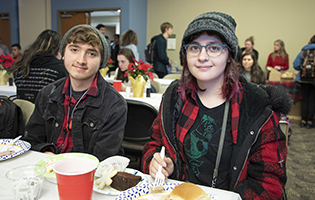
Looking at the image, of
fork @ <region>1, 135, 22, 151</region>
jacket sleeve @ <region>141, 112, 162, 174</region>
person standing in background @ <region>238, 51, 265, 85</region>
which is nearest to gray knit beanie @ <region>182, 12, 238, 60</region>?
jacket sleeve @ <region>141, 112, 162, 174</region>

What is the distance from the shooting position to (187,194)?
0.71 metres

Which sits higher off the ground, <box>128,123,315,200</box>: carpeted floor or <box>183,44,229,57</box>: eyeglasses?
<box>183,44,229,57</box>: eyeglasses

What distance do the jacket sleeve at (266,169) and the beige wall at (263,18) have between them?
6.97m

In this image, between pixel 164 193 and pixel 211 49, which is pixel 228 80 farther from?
pixel 164 193

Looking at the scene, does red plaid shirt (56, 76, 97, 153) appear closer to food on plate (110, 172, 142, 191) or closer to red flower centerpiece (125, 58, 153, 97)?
food on plate (110, 172, 142, 191)

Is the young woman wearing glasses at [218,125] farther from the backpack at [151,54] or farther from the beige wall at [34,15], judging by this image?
the beige wall at [34,15]

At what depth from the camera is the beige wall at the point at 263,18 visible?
6824 millimetres

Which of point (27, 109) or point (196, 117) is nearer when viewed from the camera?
point (196, 117)

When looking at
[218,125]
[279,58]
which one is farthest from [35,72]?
[279,58]

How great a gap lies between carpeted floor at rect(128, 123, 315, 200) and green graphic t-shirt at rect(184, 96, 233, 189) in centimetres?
155

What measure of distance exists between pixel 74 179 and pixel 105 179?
21cm

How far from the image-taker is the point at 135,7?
753cm

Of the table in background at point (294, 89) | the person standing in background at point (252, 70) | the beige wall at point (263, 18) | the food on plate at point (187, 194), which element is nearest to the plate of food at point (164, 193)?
the food on plate at point (187, 194)

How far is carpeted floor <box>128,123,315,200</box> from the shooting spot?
7.67 ft
